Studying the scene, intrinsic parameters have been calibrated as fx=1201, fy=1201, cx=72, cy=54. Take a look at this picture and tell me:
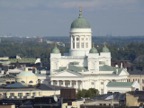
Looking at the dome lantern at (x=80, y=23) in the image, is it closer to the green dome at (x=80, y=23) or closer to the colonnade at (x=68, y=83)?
the green dome at (x=80, y=23)

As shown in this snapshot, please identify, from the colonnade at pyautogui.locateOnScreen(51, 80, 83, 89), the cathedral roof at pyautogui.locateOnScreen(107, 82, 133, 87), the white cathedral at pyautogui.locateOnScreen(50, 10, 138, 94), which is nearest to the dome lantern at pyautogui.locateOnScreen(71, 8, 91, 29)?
the white cathedral at pyautogui.locateOnScreen(50, 10, 138, 94)

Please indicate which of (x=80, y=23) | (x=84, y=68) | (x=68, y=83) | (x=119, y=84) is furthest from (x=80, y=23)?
(x=119, y=84)

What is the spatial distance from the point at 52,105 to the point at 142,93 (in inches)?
614

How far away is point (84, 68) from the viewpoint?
138 m

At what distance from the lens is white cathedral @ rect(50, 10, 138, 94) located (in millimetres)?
133875

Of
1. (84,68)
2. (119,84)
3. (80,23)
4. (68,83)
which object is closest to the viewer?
(119,84)

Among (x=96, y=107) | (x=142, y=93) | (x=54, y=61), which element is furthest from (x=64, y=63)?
(x=96, y=107)

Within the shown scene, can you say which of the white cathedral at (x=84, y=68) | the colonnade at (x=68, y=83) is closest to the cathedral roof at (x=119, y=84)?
the white cathedral at (x=84, y=68)

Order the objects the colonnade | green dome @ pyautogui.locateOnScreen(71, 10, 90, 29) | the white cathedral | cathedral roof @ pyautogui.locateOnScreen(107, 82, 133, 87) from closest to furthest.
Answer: cathedral roof @ pyautogui.locateOnScreen(107, 82, 133, 87), the colonnade, the white cathedral, green dome @ pyautogui.locateOnScreen(71, 10, 90, 29)

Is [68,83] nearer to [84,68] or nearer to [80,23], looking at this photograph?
[84,68]

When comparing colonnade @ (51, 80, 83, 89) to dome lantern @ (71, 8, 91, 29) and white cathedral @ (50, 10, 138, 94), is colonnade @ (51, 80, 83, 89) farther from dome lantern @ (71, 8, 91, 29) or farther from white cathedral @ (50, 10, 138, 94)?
dome lantern @ (71, 8, 91, 29)

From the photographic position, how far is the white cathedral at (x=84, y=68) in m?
134

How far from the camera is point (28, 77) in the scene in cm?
12838

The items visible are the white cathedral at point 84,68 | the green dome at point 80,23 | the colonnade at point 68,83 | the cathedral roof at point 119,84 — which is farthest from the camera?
the green dome at point 80,23
